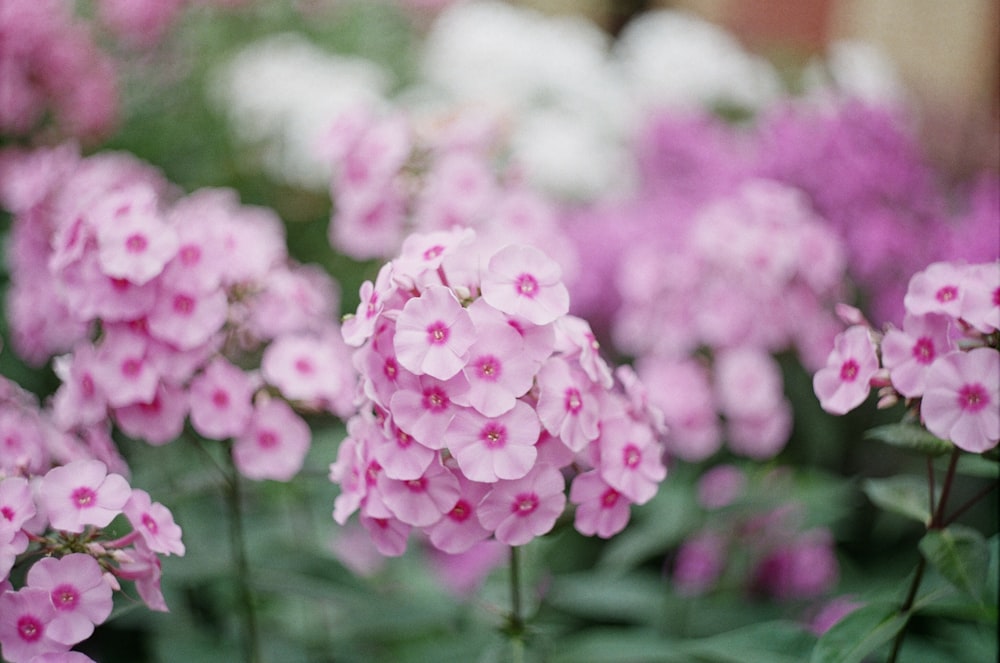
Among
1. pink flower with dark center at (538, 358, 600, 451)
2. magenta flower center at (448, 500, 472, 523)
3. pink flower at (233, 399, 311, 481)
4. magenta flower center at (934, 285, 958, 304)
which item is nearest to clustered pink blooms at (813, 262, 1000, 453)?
magenta flower center at (934, 285, 958, 304)

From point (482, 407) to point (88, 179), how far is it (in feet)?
2.78

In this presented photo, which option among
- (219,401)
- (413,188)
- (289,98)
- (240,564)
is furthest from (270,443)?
(289,98)

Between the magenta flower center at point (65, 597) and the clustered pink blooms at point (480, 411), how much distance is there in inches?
10.0

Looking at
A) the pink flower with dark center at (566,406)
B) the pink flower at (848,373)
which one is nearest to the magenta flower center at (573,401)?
the pink flower with dark center at (566,406)

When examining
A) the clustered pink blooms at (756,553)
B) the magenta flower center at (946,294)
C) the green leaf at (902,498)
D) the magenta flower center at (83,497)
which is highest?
the magenta flower center at (946,294)

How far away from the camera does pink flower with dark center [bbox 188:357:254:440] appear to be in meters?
0.98

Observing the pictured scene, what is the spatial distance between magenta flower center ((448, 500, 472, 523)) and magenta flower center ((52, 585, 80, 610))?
35cm

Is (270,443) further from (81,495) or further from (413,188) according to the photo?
(413,188)

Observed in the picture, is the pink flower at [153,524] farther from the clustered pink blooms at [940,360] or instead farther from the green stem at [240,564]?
the clustered pink blooms at [940,360]

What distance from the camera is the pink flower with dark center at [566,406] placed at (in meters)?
0.77

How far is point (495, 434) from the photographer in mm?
754

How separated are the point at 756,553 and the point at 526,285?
1.15m

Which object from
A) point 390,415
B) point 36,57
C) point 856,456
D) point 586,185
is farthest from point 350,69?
point 390,415

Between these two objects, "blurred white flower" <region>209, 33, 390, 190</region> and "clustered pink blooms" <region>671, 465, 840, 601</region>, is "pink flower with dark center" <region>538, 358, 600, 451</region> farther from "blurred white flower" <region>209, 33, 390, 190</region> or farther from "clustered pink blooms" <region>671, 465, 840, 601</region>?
"blurred white flower" <region>209, 33, 390, 190</region>
